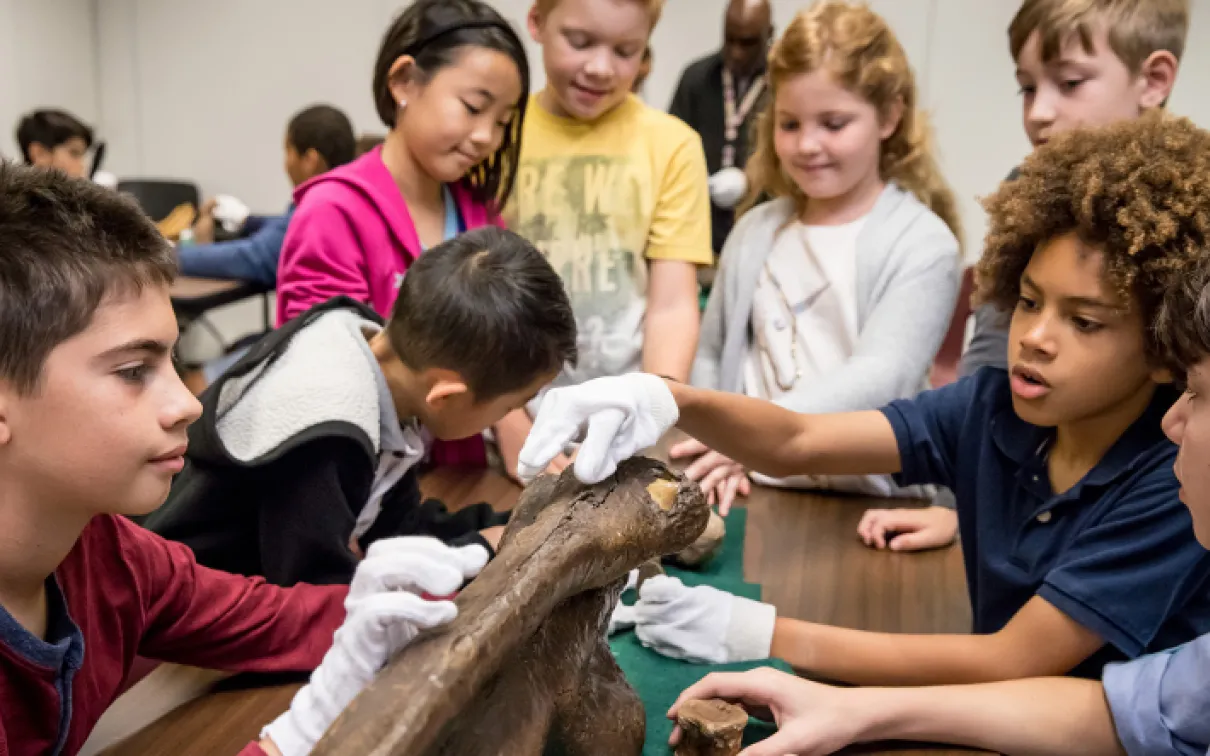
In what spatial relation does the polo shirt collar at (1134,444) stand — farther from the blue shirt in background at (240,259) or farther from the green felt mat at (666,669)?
the blue shirt in background at (240,259)

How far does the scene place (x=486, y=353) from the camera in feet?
3.93

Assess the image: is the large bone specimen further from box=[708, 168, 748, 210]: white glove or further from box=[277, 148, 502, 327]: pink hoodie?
box=[708, 168, 748, 210]: white glove

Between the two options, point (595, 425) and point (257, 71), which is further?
point (257, 71)

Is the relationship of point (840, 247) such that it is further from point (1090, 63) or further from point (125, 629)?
point (125, 629)

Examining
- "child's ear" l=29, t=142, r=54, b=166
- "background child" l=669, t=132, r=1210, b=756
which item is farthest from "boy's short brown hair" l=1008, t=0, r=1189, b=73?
"child's ear" l=29, t=142, r=54, b=166

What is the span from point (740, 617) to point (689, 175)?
97cm

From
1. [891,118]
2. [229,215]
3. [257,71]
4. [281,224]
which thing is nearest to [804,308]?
[891,118]

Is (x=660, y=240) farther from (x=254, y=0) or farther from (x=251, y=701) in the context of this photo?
(x=254, y=0)

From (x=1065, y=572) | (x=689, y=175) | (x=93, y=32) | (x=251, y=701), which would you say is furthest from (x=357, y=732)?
(x=93, y=32)

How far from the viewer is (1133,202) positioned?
1024mm

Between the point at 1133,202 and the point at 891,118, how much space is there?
77 cm

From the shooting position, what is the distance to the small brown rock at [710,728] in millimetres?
892

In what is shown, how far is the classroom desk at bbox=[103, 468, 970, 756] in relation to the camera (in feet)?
3.16

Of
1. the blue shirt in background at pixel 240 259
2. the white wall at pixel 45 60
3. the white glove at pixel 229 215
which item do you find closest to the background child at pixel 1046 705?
the blue shirt in background at pixel 240 259
